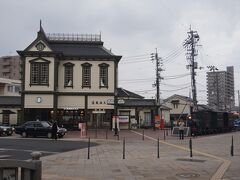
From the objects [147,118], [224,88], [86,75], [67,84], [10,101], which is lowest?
[147,118]

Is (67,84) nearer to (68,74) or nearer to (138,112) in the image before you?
(68,74)

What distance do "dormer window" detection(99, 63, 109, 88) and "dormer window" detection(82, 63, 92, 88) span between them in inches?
58.9

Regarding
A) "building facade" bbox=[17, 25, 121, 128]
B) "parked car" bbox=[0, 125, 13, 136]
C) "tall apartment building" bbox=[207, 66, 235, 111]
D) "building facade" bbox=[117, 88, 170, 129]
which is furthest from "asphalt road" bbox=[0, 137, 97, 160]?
"tall apartment building" bbox=[207, 66, 235, 111]

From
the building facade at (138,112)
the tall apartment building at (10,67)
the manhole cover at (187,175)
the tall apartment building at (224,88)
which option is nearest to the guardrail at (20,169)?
the manhole cover at (187,175)

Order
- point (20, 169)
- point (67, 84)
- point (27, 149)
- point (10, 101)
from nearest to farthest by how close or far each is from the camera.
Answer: point (20, 169)
point (27, 149)
point (67, 84)
point (10, 101)

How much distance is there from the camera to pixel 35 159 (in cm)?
816

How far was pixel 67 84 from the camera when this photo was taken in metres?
57.3

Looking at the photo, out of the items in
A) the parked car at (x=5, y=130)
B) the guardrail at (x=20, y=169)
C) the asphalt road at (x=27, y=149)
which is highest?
the guardrail at (x=20, y=169)

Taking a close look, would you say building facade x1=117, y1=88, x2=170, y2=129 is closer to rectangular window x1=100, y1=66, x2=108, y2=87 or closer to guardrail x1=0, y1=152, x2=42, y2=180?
rectangular window x1=100, y1=66, x2=108, y2=87

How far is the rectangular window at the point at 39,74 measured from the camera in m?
55.3

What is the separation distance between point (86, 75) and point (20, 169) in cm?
4992

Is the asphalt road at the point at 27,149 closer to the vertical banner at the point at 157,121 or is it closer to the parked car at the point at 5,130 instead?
the parked car at the point at 5,130

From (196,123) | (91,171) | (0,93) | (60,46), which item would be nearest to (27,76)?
(60,46)

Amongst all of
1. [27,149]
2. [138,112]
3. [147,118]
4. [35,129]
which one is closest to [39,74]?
[35,129]
